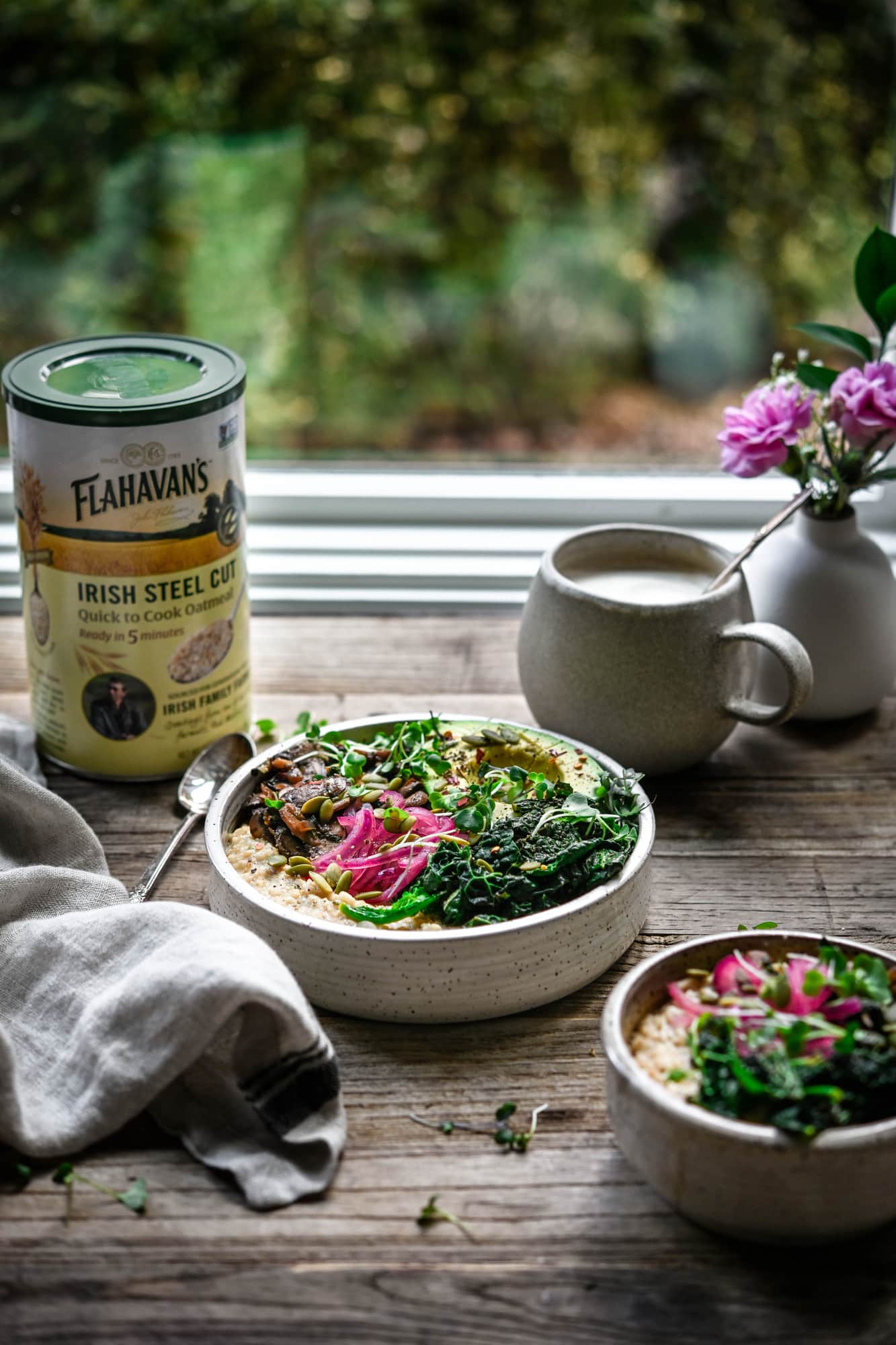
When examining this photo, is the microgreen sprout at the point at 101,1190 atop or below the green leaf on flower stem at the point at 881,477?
below

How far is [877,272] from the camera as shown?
1.29 meters

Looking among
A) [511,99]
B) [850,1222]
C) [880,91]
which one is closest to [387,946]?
[850,1222]

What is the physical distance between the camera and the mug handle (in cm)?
116

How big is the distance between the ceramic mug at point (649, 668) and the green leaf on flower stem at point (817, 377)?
0.21m

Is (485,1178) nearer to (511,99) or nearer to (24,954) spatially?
(24,954)

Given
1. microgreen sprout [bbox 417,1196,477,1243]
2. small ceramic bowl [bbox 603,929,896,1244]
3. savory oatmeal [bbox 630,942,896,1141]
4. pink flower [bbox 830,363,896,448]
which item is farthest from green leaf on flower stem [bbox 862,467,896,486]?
microgreen sprout [bbox 417,1196,477,1243]

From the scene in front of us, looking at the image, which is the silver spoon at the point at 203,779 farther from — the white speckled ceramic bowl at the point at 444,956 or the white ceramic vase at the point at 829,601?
the white ceramic vase at the point at 829,601

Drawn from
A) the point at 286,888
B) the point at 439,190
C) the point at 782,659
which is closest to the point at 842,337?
the point at 782,659

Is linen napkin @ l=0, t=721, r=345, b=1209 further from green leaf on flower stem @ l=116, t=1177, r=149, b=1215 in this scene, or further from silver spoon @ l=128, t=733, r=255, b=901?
silver spoon @ l=128, t=733, r=255, b=901

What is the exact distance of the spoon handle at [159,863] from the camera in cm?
111

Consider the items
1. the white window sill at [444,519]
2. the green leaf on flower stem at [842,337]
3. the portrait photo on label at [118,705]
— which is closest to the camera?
the portrait photo on label at [118,705]

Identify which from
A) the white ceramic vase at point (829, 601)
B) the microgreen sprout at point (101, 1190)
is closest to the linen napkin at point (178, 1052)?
the microgreen sprout at point (101, 1190)

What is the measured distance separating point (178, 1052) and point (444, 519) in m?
1.02

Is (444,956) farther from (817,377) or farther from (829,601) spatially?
(817,377)
